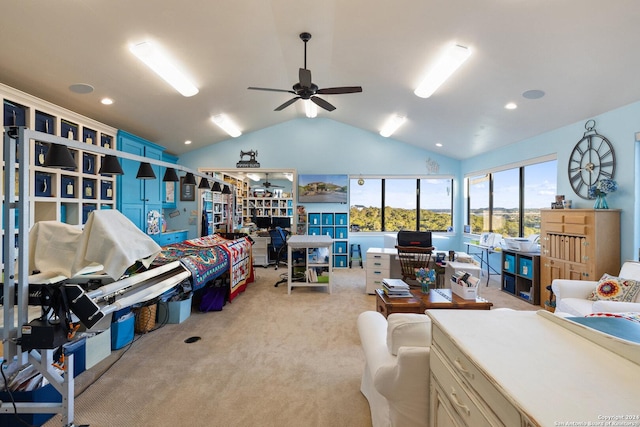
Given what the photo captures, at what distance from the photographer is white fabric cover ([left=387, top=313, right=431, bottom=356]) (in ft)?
4.72

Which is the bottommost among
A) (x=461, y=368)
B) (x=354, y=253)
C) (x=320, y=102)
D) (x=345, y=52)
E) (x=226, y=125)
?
(x=354, y=253)

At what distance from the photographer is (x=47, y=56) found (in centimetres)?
279

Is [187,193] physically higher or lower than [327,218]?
higher

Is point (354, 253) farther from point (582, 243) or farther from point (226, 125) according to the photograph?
→ point (582, 243)

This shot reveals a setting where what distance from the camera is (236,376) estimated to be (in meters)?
2.30

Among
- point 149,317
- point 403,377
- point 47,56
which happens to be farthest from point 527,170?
point 47,56

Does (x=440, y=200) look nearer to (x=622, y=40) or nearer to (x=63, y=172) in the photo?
(x=622, y=40)

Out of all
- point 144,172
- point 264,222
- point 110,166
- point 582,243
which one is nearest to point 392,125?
point 582,243

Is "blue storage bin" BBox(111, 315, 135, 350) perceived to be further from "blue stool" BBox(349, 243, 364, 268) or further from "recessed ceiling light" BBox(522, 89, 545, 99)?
"recessed ceiling light" BBox(522, 89, 545, 99)

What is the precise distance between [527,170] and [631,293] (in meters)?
2.81

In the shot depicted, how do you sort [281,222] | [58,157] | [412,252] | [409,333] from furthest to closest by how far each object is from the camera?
[281,222], [412,252], [58,157], [409,333]

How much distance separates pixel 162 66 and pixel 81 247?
96.1 inches

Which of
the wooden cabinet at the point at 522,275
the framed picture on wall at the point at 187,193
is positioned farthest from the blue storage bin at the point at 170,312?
the wooden cabinet at the point at 522,275

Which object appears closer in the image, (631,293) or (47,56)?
(631,293)
